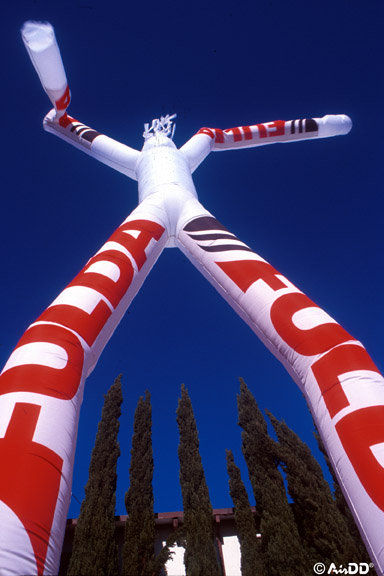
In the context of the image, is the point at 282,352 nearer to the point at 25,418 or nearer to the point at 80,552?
the point at 25,418

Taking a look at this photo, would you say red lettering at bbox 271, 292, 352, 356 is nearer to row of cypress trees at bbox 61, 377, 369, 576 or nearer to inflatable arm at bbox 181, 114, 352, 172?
inflatable arm at bbox 181, 114, 352, 172

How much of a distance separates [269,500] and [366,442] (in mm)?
10436

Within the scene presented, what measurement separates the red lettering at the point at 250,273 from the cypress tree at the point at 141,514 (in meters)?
9.80

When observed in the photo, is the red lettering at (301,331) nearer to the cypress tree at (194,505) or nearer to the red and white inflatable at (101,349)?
the red and white inflatable at (101,349)

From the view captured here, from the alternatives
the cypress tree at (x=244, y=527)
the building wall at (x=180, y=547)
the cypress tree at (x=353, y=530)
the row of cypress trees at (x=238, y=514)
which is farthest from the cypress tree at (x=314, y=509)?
the building wall at (x=180, y=547)

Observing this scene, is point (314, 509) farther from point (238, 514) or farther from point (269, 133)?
point (269, 133)

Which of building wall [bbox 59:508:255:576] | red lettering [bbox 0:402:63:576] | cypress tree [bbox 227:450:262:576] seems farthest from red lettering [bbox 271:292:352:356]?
building wall [bbox 59:508:255:576]

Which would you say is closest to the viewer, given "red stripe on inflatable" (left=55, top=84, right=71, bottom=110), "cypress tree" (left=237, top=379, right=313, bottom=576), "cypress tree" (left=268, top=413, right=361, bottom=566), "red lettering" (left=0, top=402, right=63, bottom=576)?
"red lettering" (left=0, top=402, right=63, bottom=576)

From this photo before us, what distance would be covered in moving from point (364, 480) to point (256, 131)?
589 cm

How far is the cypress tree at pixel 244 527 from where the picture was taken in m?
9.41

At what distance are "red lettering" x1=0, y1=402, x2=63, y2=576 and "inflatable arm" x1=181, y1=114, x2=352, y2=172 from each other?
5220 mm

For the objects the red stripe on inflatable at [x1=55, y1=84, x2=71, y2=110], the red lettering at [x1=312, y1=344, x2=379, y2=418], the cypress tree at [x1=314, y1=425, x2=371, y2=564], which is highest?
the red stripe on inflatable at [x1=55, y1=84, x2=71, y2=110]

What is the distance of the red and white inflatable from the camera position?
1.50 meters

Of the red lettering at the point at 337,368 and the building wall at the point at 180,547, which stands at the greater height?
the building wall at the point at 180,547
